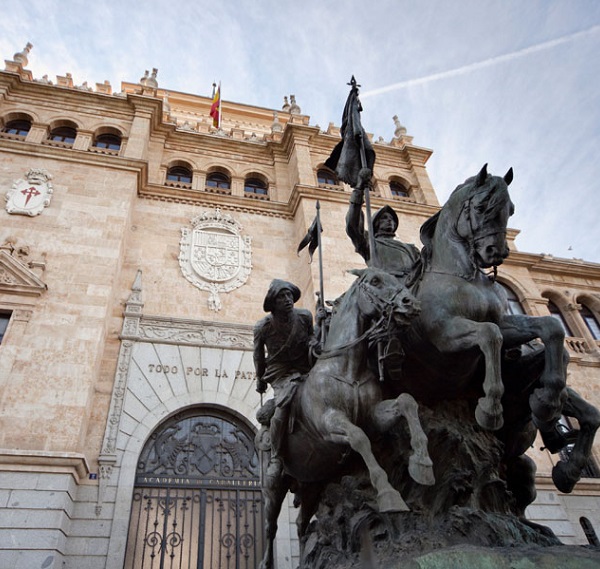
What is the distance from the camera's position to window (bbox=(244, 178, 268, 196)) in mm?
17078

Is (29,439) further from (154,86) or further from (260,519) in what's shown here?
(154,86)

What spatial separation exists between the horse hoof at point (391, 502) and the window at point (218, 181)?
1458 centimetres

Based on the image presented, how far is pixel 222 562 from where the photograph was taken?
9.24m

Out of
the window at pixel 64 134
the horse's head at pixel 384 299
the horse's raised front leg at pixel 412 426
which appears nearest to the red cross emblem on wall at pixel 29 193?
the window at pixel 64 134

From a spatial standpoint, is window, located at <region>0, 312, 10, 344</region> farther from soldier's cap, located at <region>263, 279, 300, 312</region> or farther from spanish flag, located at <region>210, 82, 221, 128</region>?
spanish flag, located at <region>210, 82, 221, 128</region>

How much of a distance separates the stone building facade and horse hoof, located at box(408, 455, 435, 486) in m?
7.41

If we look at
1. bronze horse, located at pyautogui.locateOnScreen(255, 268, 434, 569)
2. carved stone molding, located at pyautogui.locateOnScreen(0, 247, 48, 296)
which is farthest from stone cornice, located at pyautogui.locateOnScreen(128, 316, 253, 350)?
bronze horse, located at pyautogui.locateOnScreen(255, 268, 434, 569)

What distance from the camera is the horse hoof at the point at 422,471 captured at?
120 inches

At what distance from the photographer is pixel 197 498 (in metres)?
9.89

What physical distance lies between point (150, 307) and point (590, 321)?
1575cm

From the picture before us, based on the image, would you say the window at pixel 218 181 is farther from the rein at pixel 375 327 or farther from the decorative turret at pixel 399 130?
the rein at pixel 375 327

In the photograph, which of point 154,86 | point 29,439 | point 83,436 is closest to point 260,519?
point 83,436

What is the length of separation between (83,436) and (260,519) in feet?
13.0

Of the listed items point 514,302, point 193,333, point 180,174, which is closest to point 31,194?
point 180,174
